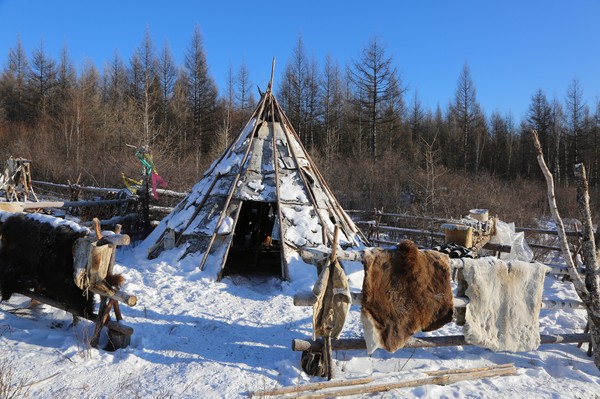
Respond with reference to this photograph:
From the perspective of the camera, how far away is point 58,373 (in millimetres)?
3568

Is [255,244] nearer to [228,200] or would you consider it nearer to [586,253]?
[228,200]

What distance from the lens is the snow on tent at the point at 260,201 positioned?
6.96m

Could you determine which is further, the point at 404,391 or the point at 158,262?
the point at 158,262

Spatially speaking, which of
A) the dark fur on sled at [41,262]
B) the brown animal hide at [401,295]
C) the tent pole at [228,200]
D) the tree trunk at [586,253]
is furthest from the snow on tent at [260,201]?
the tree trunk at [586,253]

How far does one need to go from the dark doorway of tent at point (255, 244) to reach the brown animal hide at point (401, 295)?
3.51 metres

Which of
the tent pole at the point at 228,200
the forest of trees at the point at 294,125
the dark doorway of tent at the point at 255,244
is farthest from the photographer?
the forest of trees at the point at 294,125

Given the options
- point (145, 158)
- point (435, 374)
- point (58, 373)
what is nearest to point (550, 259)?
point (435, 374)

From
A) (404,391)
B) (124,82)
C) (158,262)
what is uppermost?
(124,82)

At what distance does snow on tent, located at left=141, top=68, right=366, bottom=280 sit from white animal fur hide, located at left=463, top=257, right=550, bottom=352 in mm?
3390

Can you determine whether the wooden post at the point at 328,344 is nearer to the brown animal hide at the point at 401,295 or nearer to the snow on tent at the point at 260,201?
the brown animal hide at the point at 401,295

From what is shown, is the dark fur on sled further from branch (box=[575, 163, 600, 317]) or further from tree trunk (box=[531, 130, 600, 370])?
branch (box=[575, 163, 600, 317])

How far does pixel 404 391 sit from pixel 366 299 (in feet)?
2.91

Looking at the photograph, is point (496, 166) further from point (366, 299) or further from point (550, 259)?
point (366, 299)

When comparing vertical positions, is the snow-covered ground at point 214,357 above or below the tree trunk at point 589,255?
below
